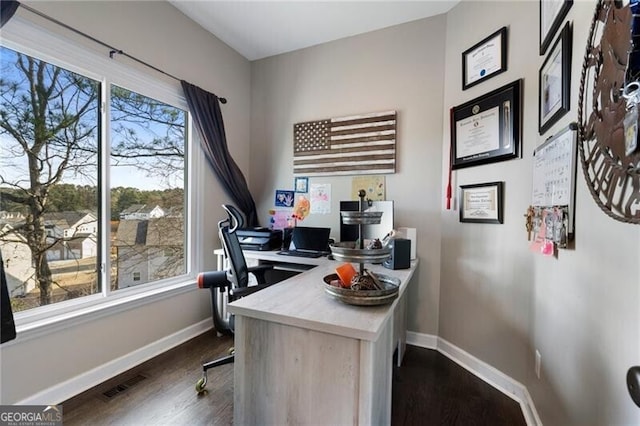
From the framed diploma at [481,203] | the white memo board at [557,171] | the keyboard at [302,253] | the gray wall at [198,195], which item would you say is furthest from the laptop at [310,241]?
the white memo board at [557,171]

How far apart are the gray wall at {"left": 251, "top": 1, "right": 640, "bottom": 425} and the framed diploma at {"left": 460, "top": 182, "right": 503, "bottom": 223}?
60 millimetres

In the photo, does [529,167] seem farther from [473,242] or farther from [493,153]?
[473,242]

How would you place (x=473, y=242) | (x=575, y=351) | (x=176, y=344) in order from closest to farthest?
(x=575, y=351) → (x=473, y=242) → (x=176, y=344)

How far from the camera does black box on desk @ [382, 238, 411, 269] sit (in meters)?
1.92

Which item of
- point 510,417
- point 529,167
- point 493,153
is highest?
point 493,153

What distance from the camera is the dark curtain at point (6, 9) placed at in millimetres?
1348

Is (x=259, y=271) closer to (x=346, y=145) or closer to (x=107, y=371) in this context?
(x=107, y=371)

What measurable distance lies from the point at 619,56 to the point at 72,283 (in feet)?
9.27

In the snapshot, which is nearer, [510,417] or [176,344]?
[510,417]

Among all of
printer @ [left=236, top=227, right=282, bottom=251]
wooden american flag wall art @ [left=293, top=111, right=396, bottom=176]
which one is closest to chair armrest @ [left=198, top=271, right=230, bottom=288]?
printer @ [left=236, top=227, right=282, bottom=251]

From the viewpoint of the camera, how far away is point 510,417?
1608 mm

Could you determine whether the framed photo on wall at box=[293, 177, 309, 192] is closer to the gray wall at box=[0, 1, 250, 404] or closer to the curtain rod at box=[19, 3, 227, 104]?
the gray wall at box=[0, 1, 250, 404]

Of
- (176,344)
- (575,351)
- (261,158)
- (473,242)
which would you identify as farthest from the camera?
(261,158)

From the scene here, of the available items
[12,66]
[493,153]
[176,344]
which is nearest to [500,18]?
[493,153]
